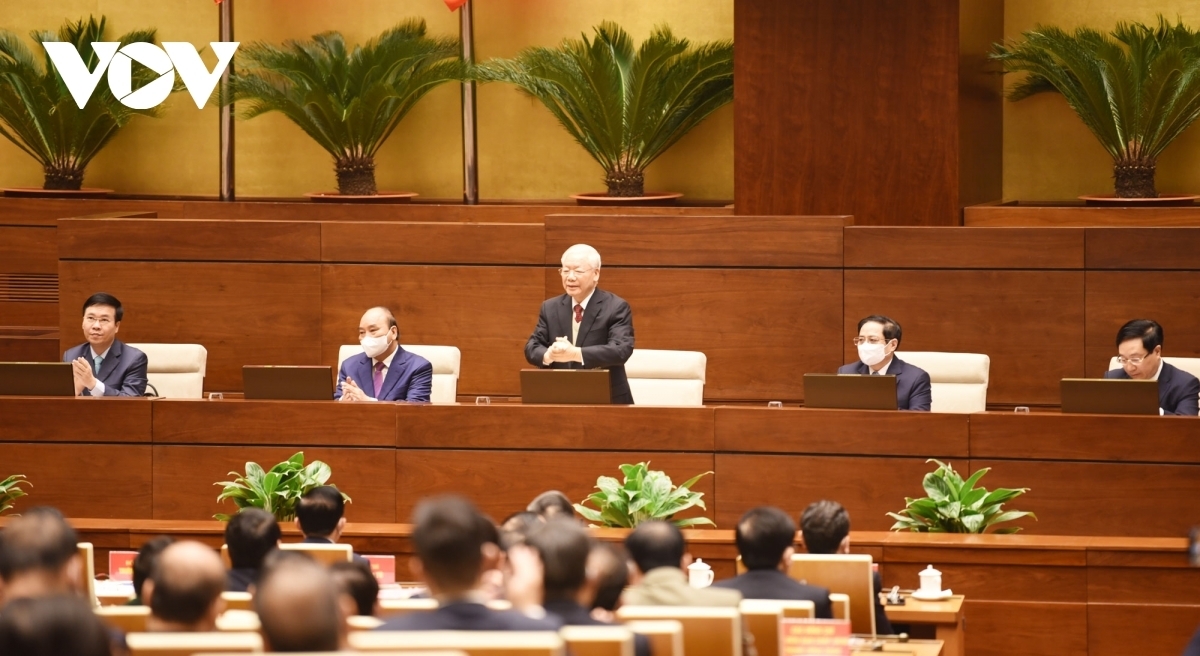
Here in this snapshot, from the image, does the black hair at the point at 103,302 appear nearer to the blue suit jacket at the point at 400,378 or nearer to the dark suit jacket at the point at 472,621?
the blue suit jacket at the point at 400,378

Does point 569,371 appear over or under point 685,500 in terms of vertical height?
over

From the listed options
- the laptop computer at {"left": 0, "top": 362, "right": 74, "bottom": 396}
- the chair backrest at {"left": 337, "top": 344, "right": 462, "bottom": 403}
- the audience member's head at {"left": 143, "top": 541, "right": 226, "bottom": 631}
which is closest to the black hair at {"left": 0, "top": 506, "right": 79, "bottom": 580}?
the audience member's head at {"left": 143, "top": 541, "right": 226, "bottom": 631}

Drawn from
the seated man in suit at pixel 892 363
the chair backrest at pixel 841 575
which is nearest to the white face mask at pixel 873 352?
the seated man in suit at pixel 892 363

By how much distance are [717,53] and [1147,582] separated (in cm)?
599

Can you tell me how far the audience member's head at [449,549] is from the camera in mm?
3488

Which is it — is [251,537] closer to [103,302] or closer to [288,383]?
[288,383]

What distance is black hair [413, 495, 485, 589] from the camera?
11.4 ft

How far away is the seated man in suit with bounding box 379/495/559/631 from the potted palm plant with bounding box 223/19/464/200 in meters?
8.34

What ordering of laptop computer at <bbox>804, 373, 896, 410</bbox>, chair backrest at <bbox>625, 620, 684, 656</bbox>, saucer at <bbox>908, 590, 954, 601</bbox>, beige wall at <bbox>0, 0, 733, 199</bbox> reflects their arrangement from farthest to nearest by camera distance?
beige wall at <bbox>0, 0, 733, 199</bbox> < laptop computer at <bbox>804, 373, 896, 410</bbox> < saucer at <bbox>908, 590, 954, 601</bbox> < chair backrest at <bbox>625, 620, 684, 656</bbox>

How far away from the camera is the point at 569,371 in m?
7.70

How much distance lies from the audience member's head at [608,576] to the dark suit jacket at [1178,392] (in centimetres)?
431

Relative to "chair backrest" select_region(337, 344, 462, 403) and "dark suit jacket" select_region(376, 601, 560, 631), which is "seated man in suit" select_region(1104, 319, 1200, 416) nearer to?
"chair backrest" select_region(337, 344, 462, 403)

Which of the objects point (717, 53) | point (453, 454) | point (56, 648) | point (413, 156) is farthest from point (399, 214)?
point (56, 648)

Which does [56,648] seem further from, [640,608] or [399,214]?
[399,214]
